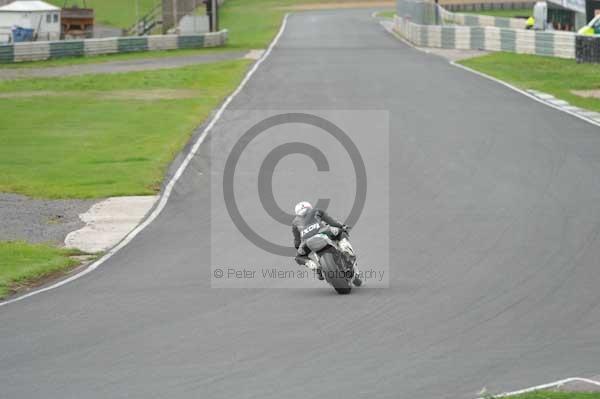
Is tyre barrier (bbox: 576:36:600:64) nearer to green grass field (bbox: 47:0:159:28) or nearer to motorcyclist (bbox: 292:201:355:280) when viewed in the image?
motorcyclist (bbox: 292:201:355:280)

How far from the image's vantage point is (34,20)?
7481cm

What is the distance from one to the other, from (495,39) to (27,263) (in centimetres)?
4154

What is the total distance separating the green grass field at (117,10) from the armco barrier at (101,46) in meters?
27.5

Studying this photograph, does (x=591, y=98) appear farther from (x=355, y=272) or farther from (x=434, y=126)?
(x=355, y=272)

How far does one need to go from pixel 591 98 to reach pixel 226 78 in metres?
15.7

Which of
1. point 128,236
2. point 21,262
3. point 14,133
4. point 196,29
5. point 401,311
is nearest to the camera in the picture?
point 401,311

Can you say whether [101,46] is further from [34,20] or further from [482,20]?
[482,20]

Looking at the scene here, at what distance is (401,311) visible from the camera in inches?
571

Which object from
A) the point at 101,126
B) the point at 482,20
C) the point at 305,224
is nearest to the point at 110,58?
the point at 101,126

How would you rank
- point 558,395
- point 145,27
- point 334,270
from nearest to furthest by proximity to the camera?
1. point 558,395
2. point 334,270
3. point 145,27

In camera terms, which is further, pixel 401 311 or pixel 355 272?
pixel 355 272

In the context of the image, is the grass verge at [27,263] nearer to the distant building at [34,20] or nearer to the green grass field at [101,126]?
the green grass field at [101,126]

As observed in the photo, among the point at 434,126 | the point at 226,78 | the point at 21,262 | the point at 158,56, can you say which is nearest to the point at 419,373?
the point at 21,262

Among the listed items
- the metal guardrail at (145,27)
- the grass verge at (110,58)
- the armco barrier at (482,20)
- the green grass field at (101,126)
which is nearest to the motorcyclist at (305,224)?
the green grass field at (101,126)
